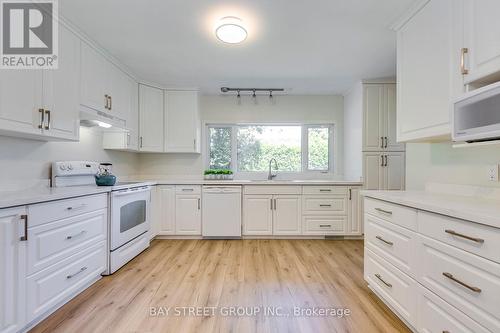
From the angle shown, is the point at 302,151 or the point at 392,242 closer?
the point at 392,242

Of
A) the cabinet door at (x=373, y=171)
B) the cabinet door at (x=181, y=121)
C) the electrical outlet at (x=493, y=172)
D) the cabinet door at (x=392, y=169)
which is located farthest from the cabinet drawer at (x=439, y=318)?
the cabinet door at (x=181, y=121)

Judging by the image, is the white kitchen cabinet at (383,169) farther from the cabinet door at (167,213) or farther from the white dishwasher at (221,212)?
the cabinet door at (167,213)

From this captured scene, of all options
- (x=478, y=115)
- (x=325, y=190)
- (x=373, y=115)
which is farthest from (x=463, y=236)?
(x=373, y=115)

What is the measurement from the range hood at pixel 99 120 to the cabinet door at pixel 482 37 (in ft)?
10.0

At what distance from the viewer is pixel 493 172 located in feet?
5.01

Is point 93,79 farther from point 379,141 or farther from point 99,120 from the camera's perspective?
point 379,141

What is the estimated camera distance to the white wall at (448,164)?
1.60 metres

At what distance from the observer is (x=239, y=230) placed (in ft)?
11.3

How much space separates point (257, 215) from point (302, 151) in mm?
1458

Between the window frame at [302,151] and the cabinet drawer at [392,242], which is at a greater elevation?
the window frame at [302,151]

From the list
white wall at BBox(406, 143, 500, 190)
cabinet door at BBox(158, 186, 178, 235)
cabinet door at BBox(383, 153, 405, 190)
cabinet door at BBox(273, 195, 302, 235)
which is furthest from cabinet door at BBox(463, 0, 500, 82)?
cabinet door at BBox(158, 186, 178, 235)

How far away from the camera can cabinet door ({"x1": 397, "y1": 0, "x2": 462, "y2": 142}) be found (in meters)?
1.50

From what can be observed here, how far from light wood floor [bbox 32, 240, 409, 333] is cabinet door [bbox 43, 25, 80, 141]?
143 cm

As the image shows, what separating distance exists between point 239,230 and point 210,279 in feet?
4.12
